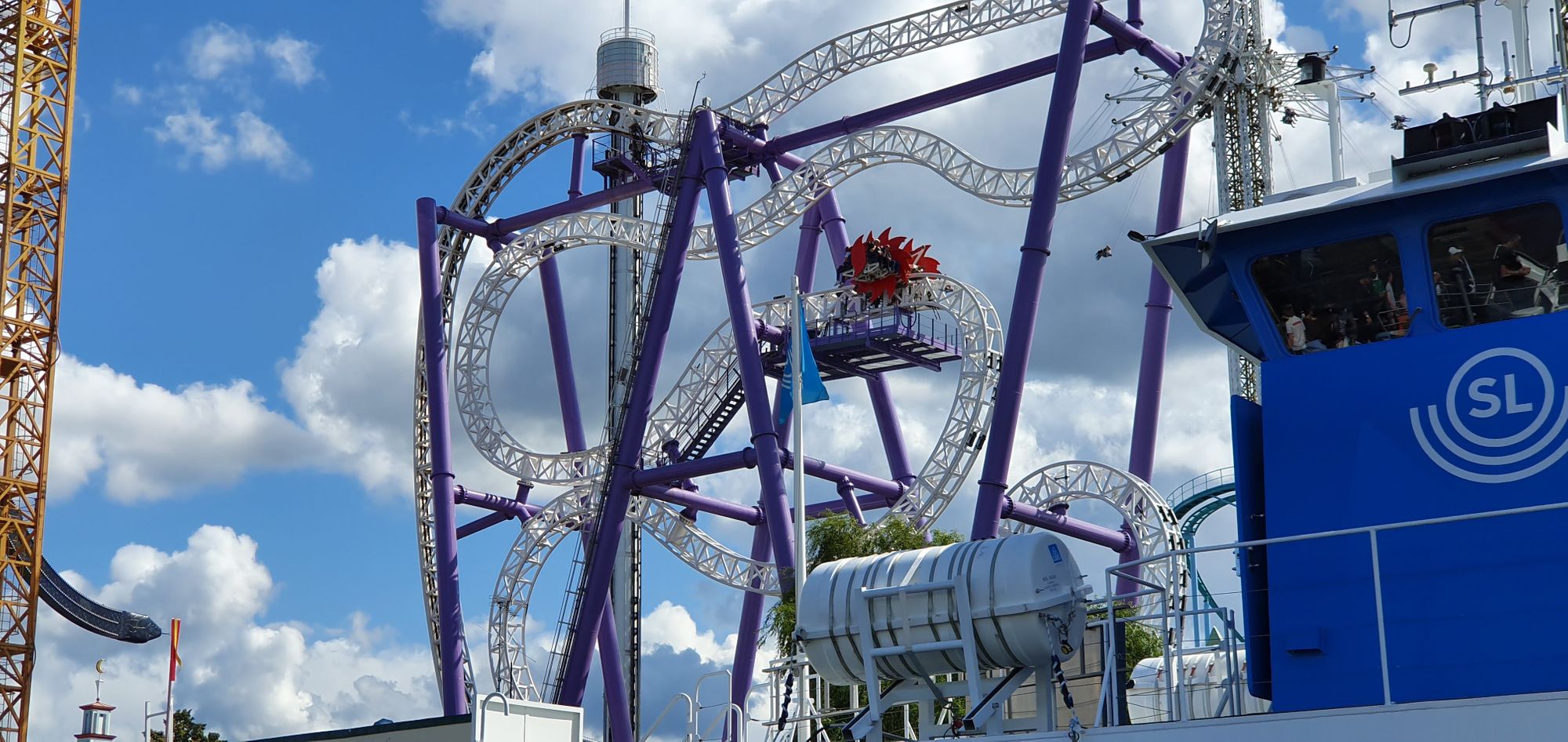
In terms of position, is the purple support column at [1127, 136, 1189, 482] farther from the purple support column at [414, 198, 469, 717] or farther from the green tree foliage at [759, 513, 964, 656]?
the purple support column at [414, 198, 469, 717]

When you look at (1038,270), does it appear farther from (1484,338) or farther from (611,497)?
(1484,338)

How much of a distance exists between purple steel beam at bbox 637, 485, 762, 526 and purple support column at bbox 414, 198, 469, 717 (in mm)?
4722

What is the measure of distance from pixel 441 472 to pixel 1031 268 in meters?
16.1

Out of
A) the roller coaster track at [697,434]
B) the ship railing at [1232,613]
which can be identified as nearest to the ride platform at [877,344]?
the roller coaster track at [697,434]

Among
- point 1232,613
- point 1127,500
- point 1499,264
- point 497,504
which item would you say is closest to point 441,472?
point 497,504

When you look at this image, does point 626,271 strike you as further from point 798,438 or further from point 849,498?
point 798,438

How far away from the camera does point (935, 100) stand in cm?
2983

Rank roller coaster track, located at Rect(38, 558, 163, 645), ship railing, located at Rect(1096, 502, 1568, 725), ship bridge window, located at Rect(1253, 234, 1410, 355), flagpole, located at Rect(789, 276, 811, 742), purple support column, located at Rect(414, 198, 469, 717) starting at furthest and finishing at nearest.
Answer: roller coaster track, located at Rect(38, 558, 163, 645)
purple support column, located at Rect(414, 198, 469, 717)
flagpole, located at Rect(789, 276, 811, 742)
ship bridge window, located at Rect(1253, 234, 1410, 355)
ship railing, located at Rect(1096, 502, 1568, 725)

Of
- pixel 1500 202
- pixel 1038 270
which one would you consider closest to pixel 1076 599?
pixel 1500 202

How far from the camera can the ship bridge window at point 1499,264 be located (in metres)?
10.4

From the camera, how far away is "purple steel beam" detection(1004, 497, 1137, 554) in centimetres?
3108

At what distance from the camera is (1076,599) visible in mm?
11820

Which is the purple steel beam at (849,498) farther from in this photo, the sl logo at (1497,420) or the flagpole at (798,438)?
the sl logo at (1497,420)

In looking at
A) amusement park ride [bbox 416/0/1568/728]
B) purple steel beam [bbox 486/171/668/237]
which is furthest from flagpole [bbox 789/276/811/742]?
purple steel beam [bbox 486/171/668/237]
